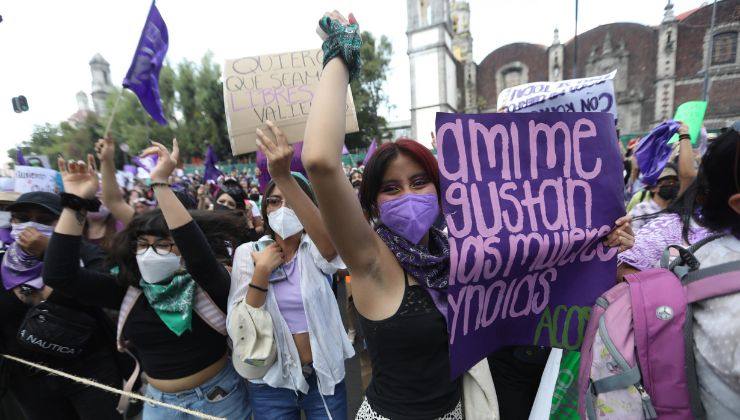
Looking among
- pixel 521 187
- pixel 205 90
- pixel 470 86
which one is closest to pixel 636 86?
pixel 470 86

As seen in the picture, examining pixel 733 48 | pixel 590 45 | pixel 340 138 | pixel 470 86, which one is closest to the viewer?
pixel 340 138

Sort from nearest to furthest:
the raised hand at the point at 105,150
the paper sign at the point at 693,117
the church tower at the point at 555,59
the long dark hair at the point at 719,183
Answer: the long dark hair at the point at 719,183, the raised hand at the point at 105,150, the paper sign at the point at 693,117, the church tower at the point at 555,59

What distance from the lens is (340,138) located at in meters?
1.06

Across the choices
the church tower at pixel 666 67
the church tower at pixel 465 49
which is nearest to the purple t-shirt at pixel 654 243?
the church tower at pixel 465 49

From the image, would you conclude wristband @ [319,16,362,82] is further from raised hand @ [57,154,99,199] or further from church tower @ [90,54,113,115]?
church tower @ [90,54,113,115]

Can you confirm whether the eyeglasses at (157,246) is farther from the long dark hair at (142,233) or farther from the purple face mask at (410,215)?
the purple face mask at (410,215)

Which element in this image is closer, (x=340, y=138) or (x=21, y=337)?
(x=340, y=138)

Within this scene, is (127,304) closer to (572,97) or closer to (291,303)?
(291,303)

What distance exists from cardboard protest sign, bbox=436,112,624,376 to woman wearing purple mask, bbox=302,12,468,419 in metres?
0.10

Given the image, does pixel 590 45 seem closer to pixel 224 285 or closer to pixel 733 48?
pixel 733 48

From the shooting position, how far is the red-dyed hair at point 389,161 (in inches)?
53.6

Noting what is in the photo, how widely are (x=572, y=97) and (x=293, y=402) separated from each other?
100 inches

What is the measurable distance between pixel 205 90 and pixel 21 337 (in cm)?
3199

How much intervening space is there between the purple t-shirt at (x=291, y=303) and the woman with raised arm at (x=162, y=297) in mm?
270
